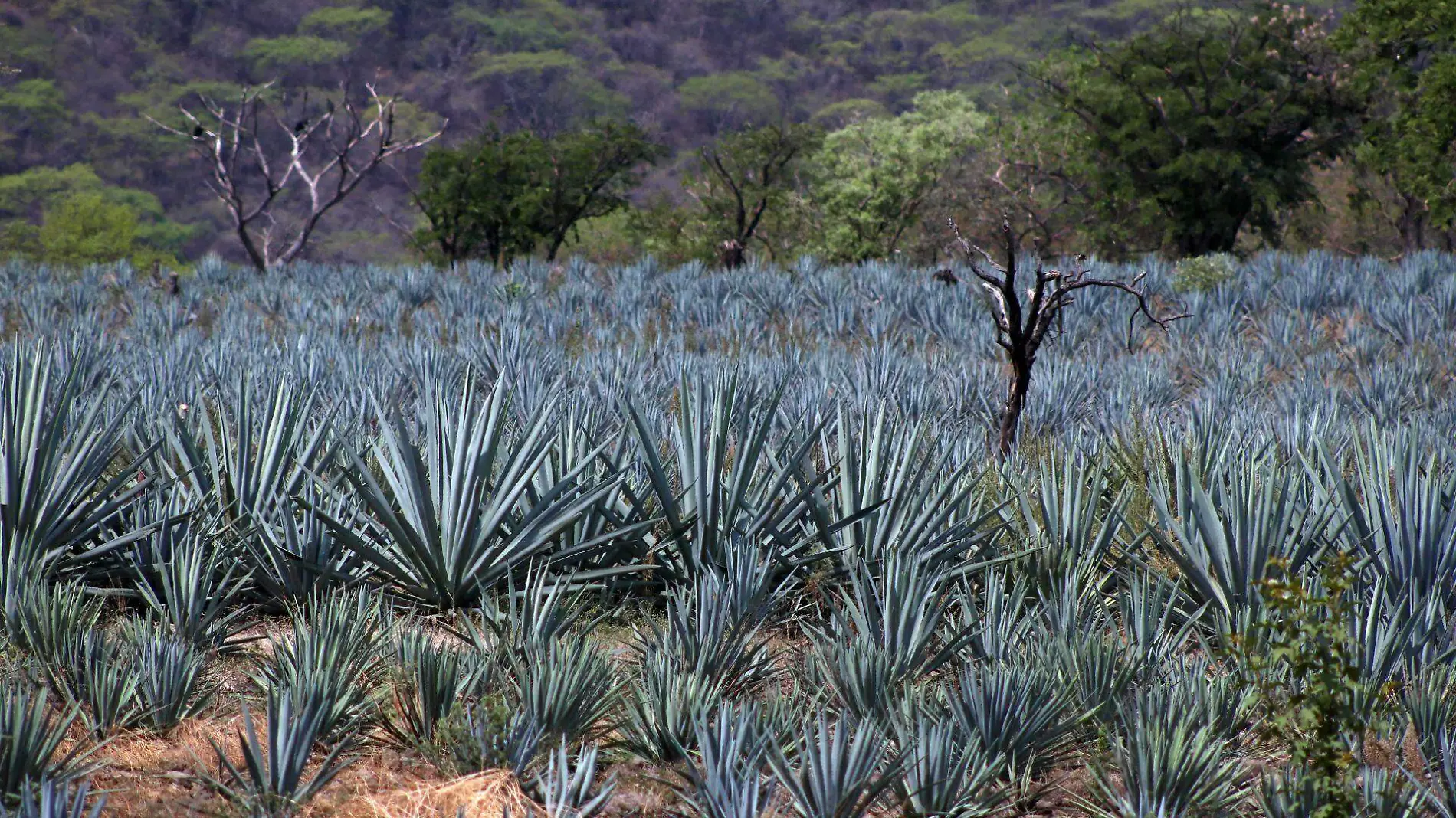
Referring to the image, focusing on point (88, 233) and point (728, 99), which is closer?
point (88, 233)

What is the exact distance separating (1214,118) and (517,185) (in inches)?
521

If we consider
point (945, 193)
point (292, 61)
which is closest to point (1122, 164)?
point (945, 193)

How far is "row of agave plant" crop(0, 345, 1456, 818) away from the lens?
252 centimetres

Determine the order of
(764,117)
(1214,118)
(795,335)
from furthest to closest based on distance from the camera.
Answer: (764,117), (1214,118), (795,335)

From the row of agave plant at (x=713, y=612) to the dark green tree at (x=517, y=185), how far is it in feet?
70.7

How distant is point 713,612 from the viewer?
3109 millimetres

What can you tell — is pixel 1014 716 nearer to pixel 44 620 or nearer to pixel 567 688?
pixel 567 688

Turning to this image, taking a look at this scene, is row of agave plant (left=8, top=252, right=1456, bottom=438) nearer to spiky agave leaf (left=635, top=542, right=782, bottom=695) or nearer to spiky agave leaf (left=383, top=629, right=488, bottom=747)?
spiky agave leaf (left=635, top=542, right=782, bottom=695)

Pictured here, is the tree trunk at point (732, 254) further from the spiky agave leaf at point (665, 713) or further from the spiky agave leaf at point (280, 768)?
the spiky agave leaf at point (280, 768)

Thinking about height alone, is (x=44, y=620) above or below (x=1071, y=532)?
above

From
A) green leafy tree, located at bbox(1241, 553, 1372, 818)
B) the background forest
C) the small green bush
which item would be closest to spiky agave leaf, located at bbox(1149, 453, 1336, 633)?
green leafy tree, located at bbox(1241, 553, 1372, 818)

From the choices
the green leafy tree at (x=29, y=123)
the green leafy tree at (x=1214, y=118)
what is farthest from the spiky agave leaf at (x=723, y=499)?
the green leafy tree at (x=29, y=123)

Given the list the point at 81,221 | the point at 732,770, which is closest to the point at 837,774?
the point at 732,770

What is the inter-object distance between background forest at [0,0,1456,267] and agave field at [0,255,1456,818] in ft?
57.5
